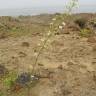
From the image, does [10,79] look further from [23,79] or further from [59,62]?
[59,62]

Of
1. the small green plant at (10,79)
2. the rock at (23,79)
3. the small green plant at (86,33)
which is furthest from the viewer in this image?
the small green plant at (86,33)

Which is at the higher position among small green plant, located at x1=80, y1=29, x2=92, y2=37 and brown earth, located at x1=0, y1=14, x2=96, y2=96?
small green plant, located at x1=80, y1=29, x2=92, y2=37

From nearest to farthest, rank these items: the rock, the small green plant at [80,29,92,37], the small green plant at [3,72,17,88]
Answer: the small green plant at [3,72,17,88] → the rock → the small green plant at [80,29,92,37]

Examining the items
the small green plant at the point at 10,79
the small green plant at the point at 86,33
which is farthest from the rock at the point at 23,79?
the small green plant at the point at 86,33

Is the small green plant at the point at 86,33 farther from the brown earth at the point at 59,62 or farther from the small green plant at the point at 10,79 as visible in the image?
the small green plant at the point at 10,79

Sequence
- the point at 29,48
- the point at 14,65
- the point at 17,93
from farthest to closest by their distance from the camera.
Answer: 1. the point at 29,48
2. the point at 14,65
3. the point at 17,93

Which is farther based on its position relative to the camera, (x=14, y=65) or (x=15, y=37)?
(x=15, y=37)

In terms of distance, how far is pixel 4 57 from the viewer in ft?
30.5

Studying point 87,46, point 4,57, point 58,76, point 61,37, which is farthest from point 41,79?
point 61,37

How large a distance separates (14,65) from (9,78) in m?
1.00

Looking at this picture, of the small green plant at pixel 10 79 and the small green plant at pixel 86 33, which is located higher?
the small green plant at pixel 86 33

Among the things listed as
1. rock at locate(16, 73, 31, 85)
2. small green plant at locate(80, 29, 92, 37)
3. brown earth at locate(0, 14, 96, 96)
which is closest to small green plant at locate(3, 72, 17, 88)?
rock at locate(16, 73, 31, 85)

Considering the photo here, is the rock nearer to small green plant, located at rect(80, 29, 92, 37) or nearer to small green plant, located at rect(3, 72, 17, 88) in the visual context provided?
small green plant, located at rect(3, 72, 17, 88)

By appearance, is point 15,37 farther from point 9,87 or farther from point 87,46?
point 9,87
